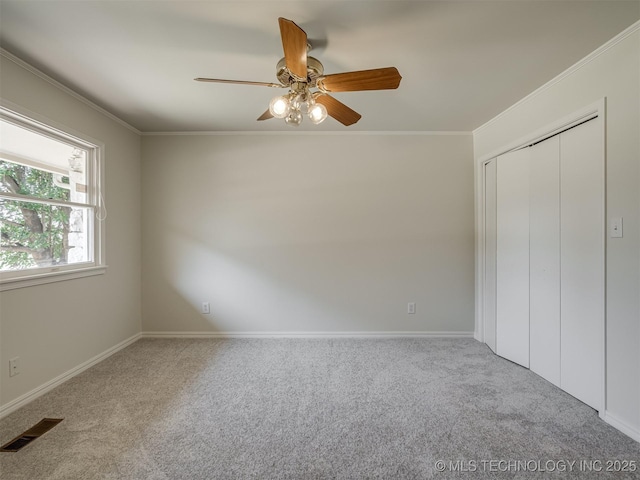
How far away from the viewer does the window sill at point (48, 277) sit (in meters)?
1.68

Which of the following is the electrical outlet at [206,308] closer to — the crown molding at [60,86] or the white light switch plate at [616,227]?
the crown molding at [60,86]

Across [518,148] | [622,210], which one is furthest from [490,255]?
[622,210]

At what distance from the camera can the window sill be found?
1682mm

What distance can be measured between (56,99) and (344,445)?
3255 millimetres

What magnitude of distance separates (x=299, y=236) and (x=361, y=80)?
1839 millimetres

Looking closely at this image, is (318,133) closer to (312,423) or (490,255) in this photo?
(490,255)

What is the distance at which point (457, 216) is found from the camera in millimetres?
2902

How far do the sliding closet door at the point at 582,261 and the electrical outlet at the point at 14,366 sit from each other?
3.94m

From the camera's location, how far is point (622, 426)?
1.52m

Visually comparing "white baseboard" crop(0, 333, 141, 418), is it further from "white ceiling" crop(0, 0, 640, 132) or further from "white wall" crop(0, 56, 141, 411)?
"white ceiling" crop(0, 0, 640, 132)

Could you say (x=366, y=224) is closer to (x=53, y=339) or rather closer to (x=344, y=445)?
(x=344, y=445)

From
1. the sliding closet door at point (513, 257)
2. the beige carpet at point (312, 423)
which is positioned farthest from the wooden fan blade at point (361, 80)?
the beige carpet at point (312, 423)

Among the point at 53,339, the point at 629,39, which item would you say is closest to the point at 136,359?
the point at 53,339

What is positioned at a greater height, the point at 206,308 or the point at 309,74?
the point at 309,74
